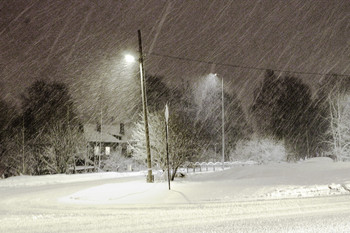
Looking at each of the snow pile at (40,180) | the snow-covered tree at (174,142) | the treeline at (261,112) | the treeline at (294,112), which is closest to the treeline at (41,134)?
the snow pile at (40,180)

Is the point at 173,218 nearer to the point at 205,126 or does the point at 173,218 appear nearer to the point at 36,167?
the point at 36,167

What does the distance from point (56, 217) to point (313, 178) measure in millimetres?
11249

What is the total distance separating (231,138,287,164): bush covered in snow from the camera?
Result: 161ft

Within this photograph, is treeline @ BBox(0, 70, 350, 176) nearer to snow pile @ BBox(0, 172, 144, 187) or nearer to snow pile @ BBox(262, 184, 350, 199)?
snow pile @ BBox(0, 172, 144, 187)

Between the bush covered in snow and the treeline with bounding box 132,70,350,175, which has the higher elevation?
the treeline with bounding box 132,70,350,175

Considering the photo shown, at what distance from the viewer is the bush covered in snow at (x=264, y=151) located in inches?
1934

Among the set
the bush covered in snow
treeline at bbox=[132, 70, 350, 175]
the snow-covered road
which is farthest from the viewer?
treeline at bbox=[132, 70, 350, 175]

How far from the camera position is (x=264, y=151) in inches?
1972

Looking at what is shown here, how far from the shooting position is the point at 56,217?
32.5 ft

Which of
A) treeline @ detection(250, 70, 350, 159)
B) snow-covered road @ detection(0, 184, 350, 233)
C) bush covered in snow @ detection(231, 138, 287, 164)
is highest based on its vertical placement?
treeline @ detection(250, 70, 350, 159)

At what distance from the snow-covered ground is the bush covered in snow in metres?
31.8

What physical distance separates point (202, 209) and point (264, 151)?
40813mm

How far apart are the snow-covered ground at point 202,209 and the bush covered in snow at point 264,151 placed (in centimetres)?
3182

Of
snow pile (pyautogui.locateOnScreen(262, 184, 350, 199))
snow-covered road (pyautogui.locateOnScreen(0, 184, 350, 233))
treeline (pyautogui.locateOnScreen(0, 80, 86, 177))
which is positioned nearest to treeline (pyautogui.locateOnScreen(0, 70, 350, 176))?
treeline (pyautogui.locateOnScreen(0, 80, 86, 177))
